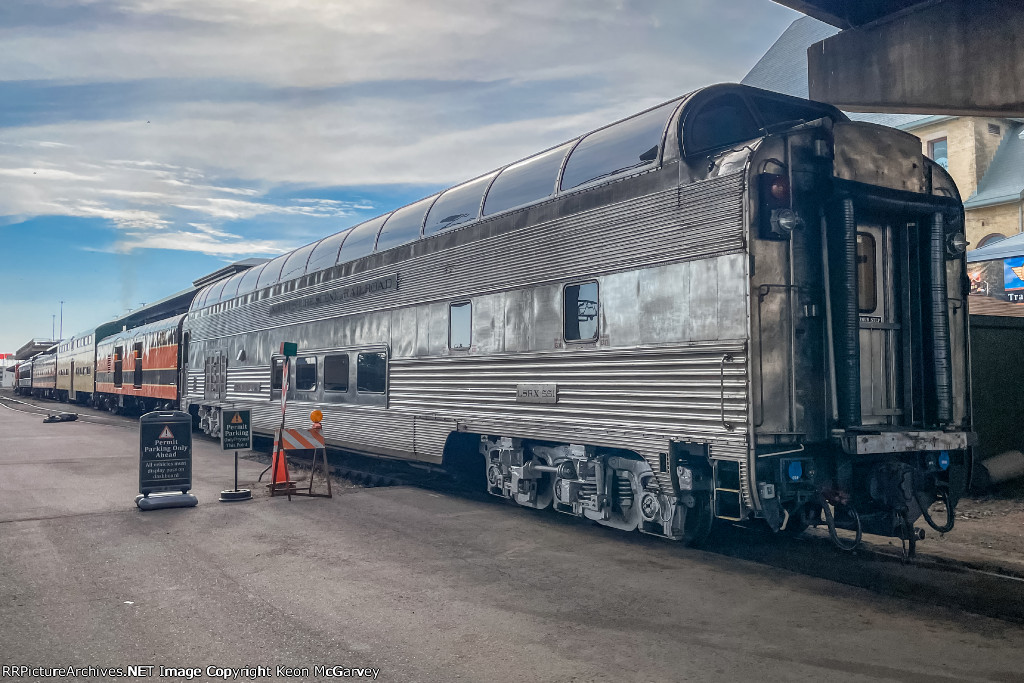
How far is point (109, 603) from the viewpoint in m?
5.65

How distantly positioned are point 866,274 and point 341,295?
8.28 meters

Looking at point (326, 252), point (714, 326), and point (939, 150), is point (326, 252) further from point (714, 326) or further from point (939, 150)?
point (939, 150)

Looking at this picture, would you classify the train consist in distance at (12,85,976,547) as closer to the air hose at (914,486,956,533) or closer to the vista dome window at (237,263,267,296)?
the air hose at (914,486,956,533)

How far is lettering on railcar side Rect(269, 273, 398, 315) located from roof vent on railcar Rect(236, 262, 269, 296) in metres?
1.84

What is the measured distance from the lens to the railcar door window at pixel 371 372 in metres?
11.5

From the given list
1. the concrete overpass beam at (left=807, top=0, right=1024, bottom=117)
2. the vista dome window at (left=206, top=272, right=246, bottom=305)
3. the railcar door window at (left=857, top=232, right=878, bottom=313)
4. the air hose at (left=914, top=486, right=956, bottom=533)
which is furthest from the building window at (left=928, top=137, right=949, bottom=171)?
the air hose at (left=914, top=486, right=956, bottom=533)

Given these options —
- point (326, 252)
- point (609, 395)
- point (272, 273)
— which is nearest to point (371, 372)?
point (326, 252)

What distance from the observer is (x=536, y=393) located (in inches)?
336

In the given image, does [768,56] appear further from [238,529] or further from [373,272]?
[238,529]

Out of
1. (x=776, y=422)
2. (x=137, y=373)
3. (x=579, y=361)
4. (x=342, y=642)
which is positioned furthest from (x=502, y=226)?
(x=137, y=373)

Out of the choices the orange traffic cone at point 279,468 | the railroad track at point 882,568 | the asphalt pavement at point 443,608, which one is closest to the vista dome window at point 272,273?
the orange traffic cone at point 279,468

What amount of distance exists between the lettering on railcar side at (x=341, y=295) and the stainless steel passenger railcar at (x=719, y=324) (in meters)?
1.91

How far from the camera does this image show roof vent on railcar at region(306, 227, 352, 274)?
13680 mm

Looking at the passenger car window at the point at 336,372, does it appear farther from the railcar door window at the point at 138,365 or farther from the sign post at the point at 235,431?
the railcar door window at the point at 138,365
